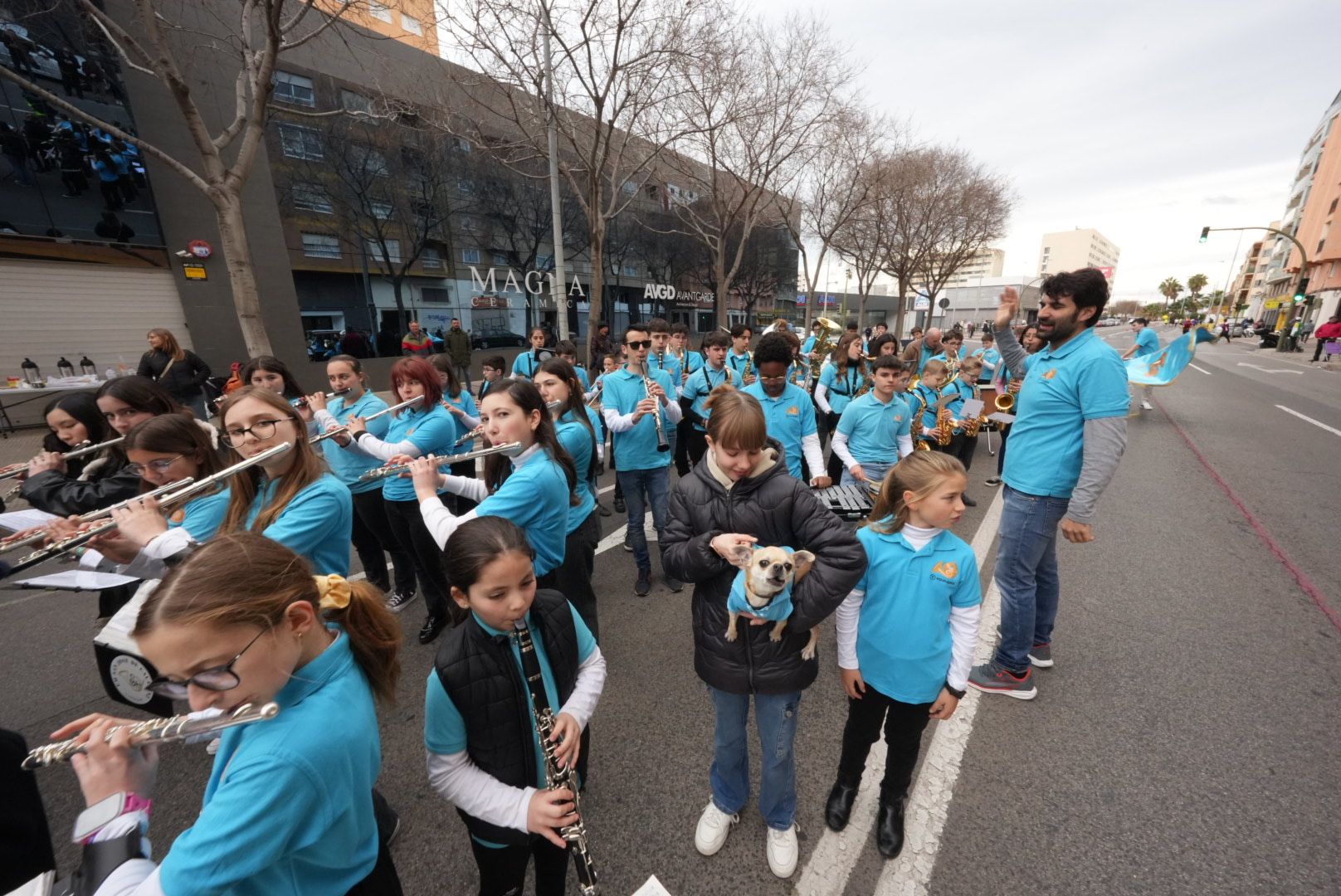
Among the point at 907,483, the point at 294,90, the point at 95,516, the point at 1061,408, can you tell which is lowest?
the point at 95,516

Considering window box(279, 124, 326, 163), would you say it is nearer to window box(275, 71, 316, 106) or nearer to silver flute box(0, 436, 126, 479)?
window box(275, 71, 316, 106)

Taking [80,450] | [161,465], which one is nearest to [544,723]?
[161,465]

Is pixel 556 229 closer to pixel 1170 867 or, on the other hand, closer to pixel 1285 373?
pixel 1170 867

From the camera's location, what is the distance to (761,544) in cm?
207

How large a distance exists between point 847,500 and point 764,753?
2.13m

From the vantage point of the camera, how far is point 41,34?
998 cm

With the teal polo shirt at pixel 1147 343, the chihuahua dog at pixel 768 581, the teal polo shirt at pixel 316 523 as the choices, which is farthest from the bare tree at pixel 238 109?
the teal polo shirt at pixel 1147 343

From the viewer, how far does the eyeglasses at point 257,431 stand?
247 cm

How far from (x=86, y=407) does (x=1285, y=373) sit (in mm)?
33006

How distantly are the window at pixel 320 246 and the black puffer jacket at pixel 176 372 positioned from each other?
27.4ft

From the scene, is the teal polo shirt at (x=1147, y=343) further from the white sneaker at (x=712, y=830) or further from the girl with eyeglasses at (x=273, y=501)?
the girl with eyeglasses at (x=273, y=501)

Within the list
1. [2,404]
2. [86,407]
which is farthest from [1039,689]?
Result: [2,404]

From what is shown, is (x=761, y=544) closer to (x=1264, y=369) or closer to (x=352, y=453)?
(x=352, y=453)

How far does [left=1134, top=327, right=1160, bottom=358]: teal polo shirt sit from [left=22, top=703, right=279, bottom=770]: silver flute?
1436 cm
